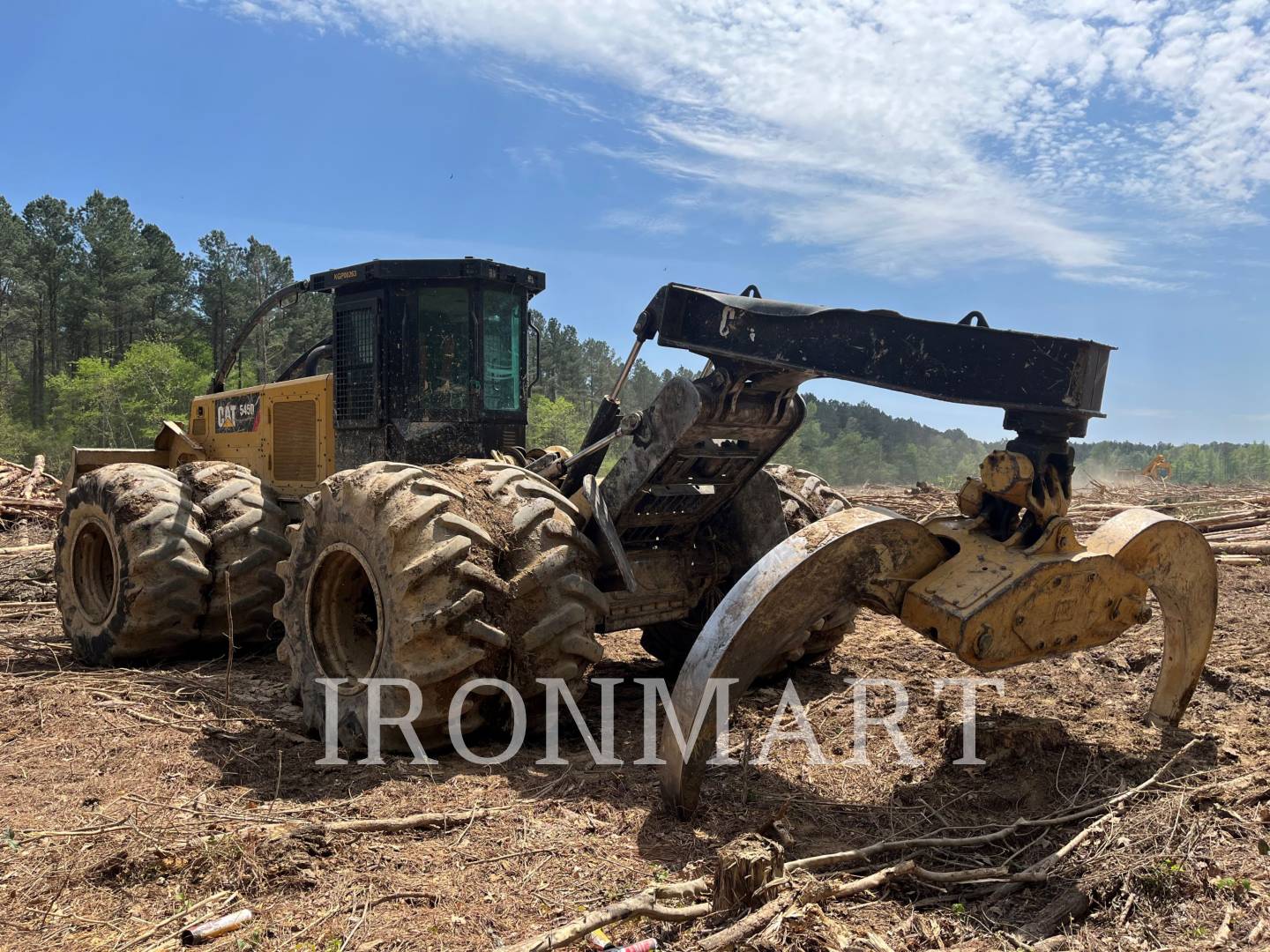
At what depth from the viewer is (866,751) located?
478 cm

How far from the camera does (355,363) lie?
6.84 meters

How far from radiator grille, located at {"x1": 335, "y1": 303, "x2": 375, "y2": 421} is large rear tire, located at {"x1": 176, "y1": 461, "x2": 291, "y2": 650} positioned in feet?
3.31

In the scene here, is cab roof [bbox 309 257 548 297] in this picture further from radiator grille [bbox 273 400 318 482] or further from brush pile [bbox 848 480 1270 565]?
brush pile [bbox 848 480 1270 565]

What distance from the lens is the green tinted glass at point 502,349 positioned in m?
6.71

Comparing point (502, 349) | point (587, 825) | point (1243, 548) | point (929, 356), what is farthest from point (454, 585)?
point (1243, 548)

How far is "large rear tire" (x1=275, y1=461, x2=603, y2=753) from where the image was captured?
14.8 feet

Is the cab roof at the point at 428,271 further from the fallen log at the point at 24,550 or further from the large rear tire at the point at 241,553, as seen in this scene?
the fallen log at the point at 24,550

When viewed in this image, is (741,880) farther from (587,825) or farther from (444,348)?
(444,348)

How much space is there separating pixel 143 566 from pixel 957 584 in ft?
18.3

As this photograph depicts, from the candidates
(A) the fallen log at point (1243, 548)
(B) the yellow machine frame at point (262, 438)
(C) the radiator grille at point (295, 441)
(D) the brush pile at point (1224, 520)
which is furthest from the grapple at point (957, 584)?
(A) the fallen log at point (1243, 548)

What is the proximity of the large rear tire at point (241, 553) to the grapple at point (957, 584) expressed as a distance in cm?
420


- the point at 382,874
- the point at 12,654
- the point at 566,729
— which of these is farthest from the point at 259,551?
the point at 382,874

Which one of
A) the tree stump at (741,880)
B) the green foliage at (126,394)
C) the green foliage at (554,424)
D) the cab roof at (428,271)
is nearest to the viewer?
the tree stump at (741,880)

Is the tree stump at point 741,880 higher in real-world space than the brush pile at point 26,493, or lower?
lower
